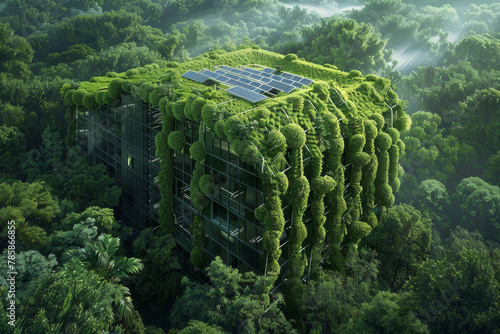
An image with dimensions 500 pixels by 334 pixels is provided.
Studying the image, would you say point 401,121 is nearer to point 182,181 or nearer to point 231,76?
point 231,76

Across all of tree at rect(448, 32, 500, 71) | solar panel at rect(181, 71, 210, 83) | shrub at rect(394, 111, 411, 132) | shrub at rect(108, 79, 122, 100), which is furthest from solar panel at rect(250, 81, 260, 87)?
tree at rect(448, 32, 500, 71)

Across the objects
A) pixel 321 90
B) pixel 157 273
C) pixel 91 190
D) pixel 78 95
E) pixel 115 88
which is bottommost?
pixel 157 273

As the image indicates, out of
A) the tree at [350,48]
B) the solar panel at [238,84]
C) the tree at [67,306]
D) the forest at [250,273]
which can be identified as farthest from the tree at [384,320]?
the tree at [350,48]

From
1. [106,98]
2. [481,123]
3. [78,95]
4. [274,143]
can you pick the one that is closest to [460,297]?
[274,143]

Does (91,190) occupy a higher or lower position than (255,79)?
lower

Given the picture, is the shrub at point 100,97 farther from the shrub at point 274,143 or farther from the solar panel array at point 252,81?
the shrub at point 274,143

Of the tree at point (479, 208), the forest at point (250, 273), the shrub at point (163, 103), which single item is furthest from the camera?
the tree at point (479, 208)

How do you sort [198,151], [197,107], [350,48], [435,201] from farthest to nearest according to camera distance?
[350,48] → [435,201] → [198,151] → [197,107]
